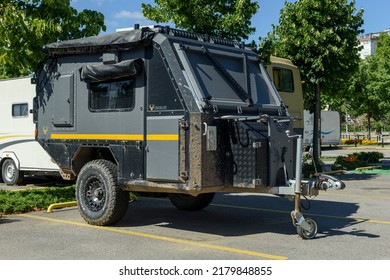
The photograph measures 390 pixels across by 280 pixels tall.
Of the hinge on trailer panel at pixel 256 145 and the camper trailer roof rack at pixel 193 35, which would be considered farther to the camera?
the camper trailer roof rack at pixel 193 35

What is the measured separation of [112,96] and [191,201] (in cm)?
284

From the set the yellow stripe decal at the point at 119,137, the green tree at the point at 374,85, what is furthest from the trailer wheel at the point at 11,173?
the green tree at the point at 374,85

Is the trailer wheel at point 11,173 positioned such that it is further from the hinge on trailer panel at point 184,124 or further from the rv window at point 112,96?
the hinge on trailer panel at point 184,124

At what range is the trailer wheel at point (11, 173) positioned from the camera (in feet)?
51.4

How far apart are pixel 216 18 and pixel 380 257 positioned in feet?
34.8

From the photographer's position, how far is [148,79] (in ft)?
26.1

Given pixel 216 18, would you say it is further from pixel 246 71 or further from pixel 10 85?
pixel 246 71

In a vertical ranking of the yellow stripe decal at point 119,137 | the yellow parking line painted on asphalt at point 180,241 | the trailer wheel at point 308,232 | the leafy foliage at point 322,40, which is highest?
the leafy foliage at point 322,40

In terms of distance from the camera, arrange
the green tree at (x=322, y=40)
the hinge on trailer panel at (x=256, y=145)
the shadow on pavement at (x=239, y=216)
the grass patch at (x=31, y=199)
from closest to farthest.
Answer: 1. the hinge on trailer panel at (x=256, y=145)
2. the shadow on pavement at (x=239, y=216)
3. the grass patch at (x=31, y=199)
4. the green tree at (x=322, y=40)

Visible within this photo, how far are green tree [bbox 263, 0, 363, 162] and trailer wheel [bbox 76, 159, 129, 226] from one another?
1126 cm

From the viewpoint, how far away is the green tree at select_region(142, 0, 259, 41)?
1524 centimetres

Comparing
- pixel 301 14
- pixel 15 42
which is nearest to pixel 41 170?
pixel 15 42

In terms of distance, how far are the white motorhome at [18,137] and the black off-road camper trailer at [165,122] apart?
221 inches

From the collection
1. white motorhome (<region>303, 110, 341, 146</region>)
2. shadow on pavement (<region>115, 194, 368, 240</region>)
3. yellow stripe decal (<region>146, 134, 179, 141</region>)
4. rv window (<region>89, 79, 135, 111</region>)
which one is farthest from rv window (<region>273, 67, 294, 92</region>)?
white motorhome (<region>303, 110, 341, 146</region>)
